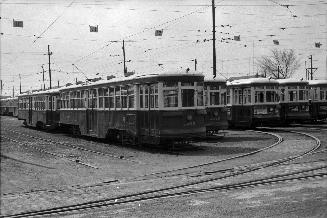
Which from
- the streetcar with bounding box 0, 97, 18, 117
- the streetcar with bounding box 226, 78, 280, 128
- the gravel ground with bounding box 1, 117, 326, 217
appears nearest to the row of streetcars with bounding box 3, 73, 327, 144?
the streetcar with bounding box 226, 78, 280, 128

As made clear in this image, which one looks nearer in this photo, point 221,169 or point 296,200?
point 296,200

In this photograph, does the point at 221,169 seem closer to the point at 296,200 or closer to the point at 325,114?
the point at 296,200

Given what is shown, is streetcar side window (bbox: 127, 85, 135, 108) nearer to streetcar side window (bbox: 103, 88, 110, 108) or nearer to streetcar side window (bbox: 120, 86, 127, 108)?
streetcar side window (bbox: 120, 86, 127, 108)

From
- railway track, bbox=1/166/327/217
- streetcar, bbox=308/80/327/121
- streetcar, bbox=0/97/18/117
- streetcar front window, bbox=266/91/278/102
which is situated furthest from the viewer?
streetcar, bbox=0/97/18/117

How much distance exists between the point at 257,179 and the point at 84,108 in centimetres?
1336

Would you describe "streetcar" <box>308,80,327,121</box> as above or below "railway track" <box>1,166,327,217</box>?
above

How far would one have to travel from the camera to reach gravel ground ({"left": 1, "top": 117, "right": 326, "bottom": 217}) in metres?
7.75

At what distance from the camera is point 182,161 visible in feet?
44.8

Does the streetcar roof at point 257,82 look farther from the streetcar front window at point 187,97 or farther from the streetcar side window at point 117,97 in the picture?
the streetcar front window at point 187,97

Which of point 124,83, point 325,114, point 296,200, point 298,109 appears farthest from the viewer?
point 325,114

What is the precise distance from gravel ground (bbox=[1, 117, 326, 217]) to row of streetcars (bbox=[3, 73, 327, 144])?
0.91 meters

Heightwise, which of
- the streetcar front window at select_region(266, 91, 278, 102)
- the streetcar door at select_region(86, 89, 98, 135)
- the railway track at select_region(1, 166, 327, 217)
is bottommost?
the railway track at select_region(1, 166, 327, 217)

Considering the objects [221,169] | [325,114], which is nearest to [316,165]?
[221,169]

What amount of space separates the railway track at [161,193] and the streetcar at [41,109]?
1902 cm
